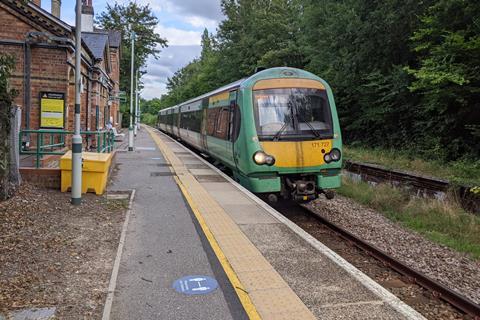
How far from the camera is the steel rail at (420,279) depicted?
5.29m

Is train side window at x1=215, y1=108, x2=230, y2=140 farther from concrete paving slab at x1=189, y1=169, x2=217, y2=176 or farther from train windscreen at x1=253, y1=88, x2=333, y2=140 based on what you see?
train windscreen at x1=253, y1=88, x2=333, y2=140

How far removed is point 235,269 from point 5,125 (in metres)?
5.50

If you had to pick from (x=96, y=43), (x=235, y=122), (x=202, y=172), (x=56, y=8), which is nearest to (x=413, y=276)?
(x=235, y=122)

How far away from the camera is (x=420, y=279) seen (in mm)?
6230

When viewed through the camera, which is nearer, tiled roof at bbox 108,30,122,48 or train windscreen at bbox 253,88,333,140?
train windscreen at bbox 253,88,333,140

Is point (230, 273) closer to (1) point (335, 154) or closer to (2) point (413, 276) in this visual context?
(2) point (413, 276)

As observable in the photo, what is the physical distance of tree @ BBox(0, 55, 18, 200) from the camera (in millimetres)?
7355

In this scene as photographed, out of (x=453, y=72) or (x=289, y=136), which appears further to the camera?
(x=453, y=72)

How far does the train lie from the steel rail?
1261mm

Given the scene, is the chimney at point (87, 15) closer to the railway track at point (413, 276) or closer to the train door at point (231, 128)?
the train door at point (231, 128)

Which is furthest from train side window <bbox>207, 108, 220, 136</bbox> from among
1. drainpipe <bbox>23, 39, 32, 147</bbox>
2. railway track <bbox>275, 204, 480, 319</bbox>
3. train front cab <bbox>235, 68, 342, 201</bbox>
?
drainpipe <bbox>23, 39, 32, 147</bbox>

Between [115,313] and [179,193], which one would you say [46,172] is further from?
[115,313]

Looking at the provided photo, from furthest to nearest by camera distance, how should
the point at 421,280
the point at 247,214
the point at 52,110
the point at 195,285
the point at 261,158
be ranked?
the point at 52,110
the point at 261,158
the point at 247,214
the point at 421,280
the point at 195,285

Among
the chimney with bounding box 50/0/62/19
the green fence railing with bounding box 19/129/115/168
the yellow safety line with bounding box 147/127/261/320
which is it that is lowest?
the yellow safety line with bounding box 147/127/261/320
